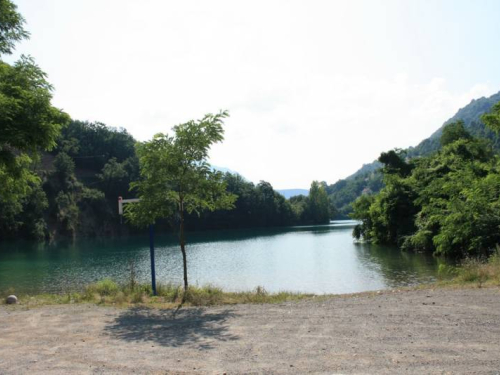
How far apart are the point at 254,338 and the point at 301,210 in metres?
147

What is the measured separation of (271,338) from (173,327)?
2568mm

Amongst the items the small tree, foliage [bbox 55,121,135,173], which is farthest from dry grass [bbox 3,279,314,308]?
foliage [bbox 55,121,135,173]

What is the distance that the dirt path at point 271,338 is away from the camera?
6473mm

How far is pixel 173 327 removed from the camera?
9.52 meters

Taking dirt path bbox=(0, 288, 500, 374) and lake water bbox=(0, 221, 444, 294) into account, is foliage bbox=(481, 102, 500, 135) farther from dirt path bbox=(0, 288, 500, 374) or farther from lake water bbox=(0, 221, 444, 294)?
dirt path bbox=(0, 288, 500, 374)

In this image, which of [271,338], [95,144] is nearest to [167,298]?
[271,338]

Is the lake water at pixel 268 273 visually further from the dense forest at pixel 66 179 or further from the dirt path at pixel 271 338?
the dirt path at pixel 271 338

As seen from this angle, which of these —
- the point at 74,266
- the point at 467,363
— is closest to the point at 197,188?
the point at 467,363

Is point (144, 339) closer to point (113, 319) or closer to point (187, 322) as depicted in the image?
point (187, 322)

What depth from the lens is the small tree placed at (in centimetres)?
1394

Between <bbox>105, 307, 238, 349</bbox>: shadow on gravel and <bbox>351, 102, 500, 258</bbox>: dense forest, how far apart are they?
1549 cm

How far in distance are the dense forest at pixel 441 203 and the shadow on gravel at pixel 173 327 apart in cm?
1549

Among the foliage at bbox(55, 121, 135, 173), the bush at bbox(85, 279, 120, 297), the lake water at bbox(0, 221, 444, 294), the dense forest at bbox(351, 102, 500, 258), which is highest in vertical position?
the foliage at bbox(55, 121, 135, 173)

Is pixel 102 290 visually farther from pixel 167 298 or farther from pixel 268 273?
pixel 268 273
